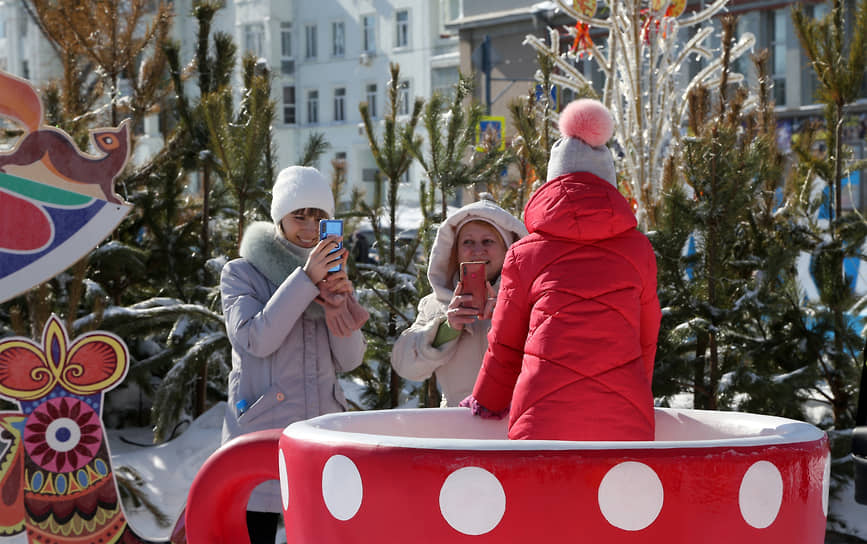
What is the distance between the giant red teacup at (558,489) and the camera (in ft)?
3.47

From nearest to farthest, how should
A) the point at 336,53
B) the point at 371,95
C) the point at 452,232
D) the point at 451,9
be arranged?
the point at 452,232 < the point at 451,9 < the point at 371,95 < the point at 336,53

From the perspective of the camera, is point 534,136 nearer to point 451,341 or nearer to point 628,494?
point 451,341

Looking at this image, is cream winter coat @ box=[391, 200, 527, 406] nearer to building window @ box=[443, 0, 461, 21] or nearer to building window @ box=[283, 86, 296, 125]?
building window @ box=[443, 0, 461, 21]

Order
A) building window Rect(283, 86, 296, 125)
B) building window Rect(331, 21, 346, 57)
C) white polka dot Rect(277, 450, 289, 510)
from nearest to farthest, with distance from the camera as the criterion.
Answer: white polka dot Rect(277, 450, 289, 510) → building window Rect(331, 21, 346, 57) → building window Rect(283, 86, 296, 125)

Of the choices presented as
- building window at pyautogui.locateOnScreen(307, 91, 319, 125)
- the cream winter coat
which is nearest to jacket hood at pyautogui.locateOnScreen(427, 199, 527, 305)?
the cream winter coat

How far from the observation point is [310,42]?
142 ft

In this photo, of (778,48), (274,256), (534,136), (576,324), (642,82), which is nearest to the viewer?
(576,324)

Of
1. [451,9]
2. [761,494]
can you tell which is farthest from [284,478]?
[451,9]

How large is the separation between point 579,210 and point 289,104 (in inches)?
1672

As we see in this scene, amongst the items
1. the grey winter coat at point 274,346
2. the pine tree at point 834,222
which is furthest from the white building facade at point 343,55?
the grey winter coat at point 274,346

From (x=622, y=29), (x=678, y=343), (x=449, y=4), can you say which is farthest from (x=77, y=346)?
(x=449, y=4)

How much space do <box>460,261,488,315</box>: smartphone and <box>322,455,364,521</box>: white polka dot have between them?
6.16 feet

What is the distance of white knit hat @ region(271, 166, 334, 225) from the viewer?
3363mm

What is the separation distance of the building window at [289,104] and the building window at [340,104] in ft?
6.93
